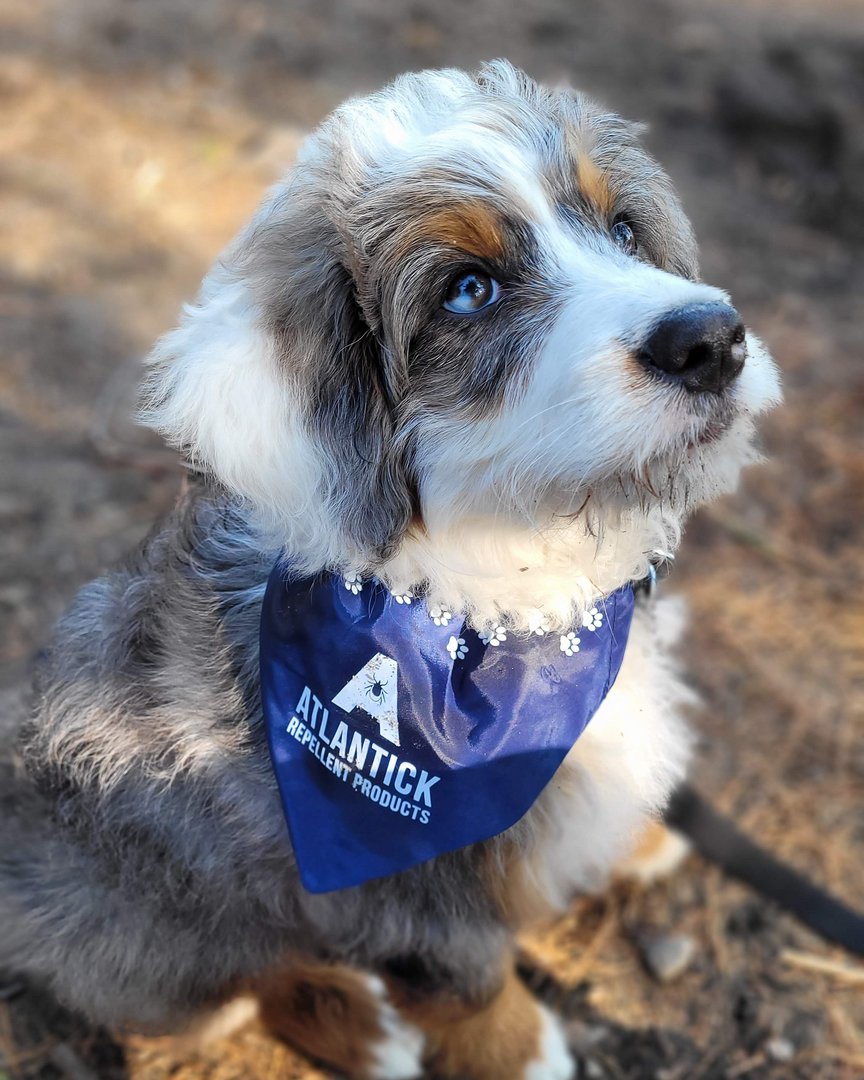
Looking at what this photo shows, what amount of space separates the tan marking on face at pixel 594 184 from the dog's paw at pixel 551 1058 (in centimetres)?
217

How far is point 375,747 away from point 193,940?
73 centimetres

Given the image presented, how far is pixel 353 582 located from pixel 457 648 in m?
0.27

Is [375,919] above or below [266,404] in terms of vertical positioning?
below

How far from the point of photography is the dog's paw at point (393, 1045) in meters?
2.65

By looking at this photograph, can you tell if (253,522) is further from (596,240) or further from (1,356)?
(1,356)

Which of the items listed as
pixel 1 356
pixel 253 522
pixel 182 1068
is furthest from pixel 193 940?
pixel 1 356

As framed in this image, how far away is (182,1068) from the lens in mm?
2705

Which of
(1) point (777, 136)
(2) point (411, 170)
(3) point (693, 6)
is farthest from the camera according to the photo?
(3) point (693, 6)

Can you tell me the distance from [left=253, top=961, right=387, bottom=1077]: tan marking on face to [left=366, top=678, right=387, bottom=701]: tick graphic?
102 centimetres

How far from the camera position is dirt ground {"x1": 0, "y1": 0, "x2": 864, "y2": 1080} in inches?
111

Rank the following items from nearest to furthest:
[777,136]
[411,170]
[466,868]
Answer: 1. [411,170]
2. [466,868]
3. [777,136]

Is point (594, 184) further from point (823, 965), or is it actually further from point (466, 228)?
point (823, 965)

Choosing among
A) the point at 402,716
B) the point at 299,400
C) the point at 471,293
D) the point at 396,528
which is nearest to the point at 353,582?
the point at 396,528

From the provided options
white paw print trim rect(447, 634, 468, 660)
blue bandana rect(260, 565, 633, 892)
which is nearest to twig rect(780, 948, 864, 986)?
blue bandana rect(260, 565, 633, 892)
